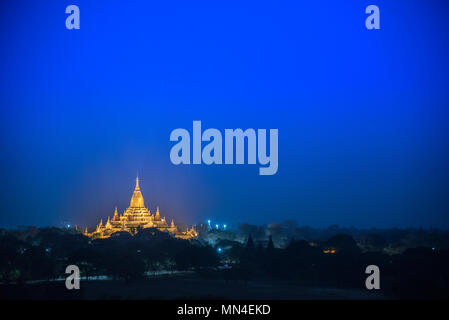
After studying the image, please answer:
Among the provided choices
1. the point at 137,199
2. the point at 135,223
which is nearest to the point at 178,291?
the point at 135,223

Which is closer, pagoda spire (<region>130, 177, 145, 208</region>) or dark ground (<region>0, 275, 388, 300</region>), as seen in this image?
dark ground (<region>0, 275, 388, 300</region>)

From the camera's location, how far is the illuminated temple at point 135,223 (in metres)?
143

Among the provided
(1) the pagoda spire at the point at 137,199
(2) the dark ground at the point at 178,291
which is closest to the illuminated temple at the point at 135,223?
(1) the pagoda spire at the point at 137,199

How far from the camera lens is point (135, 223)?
14900cm

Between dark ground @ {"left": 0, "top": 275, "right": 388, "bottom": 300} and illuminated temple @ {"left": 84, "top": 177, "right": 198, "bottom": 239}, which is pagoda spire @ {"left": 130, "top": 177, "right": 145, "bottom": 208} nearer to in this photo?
illuminated temple @ {"left": 84, "top": 177, "right": 198, "bottom": 239}

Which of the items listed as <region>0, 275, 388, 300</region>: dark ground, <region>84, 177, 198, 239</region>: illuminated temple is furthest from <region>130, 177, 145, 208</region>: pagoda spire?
<region>0, 275, 388, 300</region>: dark ground

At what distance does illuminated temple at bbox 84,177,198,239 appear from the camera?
470 ft

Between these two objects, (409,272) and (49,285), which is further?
(409,272)

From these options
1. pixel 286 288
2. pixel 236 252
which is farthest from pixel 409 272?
pixel 236 252

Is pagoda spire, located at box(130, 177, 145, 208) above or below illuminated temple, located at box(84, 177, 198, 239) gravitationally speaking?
above
